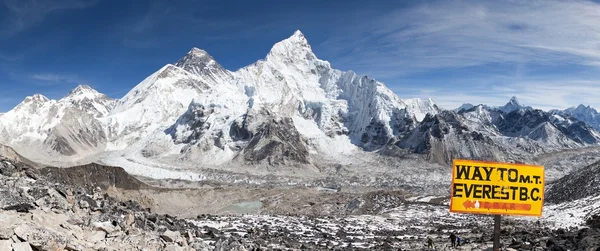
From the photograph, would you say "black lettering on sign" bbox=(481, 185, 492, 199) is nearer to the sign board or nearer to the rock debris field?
the sign board

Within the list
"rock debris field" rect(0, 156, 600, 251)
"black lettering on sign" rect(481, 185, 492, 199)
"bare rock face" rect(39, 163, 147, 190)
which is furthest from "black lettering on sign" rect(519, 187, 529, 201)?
"bare rock face" rect(39, 163, 147, 190)

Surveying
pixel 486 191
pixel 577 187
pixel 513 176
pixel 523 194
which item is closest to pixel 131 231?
pixel 486 191

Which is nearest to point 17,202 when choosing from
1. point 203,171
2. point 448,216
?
point 448,216

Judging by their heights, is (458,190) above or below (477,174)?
below

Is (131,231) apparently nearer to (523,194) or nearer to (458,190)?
(458,190)

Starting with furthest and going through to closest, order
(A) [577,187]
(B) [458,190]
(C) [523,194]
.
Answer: (A) [577,187]
(C) [523,194]
(B) [458,190]

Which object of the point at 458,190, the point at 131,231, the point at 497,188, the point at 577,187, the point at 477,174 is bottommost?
the point at 131,231

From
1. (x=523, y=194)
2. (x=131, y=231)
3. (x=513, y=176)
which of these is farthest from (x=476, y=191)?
(x=131, y=231)

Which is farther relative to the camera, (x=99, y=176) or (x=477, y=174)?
(x=99, y=176)

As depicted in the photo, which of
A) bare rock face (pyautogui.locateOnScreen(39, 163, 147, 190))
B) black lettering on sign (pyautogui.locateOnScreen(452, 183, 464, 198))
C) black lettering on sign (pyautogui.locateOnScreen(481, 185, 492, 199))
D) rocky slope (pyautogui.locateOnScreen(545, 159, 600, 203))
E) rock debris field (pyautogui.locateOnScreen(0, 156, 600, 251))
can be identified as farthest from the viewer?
bare rock face (pyautogui.locateOnScreen(39, 163, 147, 190))

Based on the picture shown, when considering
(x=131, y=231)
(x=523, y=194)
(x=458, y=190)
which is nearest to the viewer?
(x=458, y=190)
